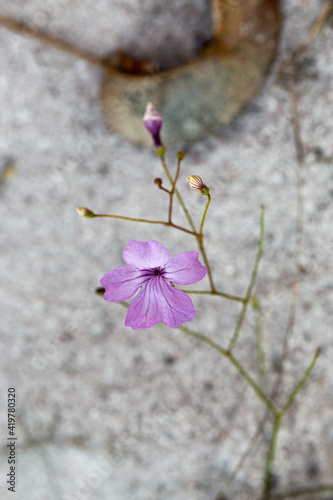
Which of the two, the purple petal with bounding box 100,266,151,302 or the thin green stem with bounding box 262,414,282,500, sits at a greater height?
the purple petal with bounding box 100,266,151,302

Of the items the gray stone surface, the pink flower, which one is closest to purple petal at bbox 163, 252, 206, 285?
the pink flower

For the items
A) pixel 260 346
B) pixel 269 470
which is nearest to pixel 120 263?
pixel 260 346

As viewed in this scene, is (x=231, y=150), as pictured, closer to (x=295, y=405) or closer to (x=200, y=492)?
(x=295, y=405)

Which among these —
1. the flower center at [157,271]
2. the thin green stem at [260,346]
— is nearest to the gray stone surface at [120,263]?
the thin green stem at [260,346]

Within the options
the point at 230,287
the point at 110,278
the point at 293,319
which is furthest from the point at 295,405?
the point at 110,278

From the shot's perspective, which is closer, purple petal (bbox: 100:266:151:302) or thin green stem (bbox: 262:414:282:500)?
purple petal (bbox: 100:266:151:302)

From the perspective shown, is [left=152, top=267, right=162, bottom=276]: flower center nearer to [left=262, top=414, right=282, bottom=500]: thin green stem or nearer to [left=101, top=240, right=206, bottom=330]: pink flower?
[left=101, top=240, right=206, bottom=330]: pink flower

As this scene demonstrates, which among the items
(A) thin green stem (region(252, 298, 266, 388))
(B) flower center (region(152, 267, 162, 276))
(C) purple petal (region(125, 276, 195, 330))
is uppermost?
(A) thin green stem (region(252, 298, 266, 388))

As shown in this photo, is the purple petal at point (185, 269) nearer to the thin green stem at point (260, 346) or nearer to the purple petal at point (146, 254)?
the purple petal at point (146, 254)
